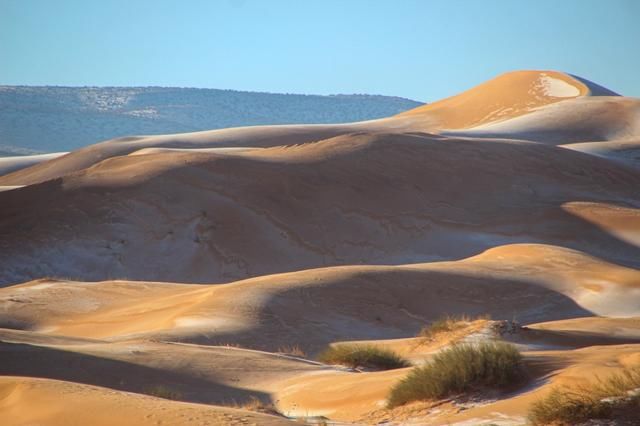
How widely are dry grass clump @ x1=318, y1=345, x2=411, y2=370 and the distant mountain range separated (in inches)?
5111

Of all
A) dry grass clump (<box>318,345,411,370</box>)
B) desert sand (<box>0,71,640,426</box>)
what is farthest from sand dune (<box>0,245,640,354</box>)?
dry grass clump (<box>318,345,411,370</box>)

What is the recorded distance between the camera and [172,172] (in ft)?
114

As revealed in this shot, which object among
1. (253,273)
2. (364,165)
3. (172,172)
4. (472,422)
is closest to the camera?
(472,422)

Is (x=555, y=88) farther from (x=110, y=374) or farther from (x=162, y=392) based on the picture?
(x=162, y=392)

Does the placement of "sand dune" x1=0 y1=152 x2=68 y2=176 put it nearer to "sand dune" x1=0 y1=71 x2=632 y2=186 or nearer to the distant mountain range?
"sand dune" x1=0 y1=71 x2=632 y2=186

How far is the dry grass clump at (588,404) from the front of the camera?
25.3 ft

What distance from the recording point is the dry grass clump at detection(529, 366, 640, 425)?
7.72 meters

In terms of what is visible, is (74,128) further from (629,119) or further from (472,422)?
(472,422)

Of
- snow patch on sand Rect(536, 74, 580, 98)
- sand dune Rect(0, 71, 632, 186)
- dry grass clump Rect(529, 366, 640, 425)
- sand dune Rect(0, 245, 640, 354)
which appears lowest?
sand dune Rect(0, 245, 640, 354)

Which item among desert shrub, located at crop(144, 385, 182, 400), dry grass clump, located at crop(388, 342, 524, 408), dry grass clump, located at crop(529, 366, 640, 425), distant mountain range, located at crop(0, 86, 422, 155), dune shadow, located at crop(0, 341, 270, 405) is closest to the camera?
dry grass clump, located at crop(529, 366, 640, 425)

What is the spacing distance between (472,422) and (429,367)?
1.64m

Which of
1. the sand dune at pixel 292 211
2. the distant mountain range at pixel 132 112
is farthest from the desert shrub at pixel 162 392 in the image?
the distant mountain range at pixel 132 112

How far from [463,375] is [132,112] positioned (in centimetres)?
17238

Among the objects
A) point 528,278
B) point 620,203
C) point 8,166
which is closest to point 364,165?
point 620,203
